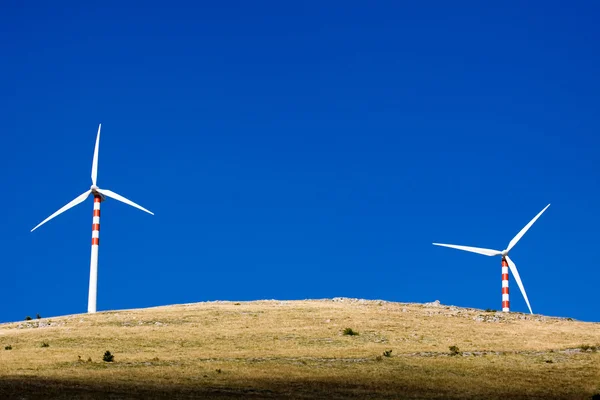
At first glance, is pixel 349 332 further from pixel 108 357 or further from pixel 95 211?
pixel 95 211

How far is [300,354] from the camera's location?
2864 inches

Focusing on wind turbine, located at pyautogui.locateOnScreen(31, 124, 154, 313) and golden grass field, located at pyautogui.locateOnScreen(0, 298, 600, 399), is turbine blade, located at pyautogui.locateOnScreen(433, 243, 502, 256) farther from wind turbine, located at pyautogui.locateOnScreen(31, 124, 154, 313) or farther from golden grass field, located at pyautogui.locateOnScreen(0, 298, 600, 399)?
wind turbine, located at pyautogui.locateOnScreen(31, 124, 154, 313)

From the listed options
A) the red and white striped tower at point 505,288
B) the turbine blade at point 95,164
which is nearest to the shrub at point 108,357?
the turbine blade at point 95,164

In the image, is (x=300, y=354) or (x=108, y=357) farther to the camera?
(x=300, y=354)

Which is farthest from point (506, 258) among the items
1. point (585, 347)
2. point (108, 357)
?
point (108, 357)

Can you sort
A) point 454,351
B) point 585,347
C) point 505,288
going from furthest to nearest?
point 505,288 < point 585,347 < point 454,351

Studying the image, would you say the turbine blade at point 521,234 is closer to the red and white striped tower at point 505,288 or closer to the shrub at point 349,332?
the red and white striped tower at point 505,288

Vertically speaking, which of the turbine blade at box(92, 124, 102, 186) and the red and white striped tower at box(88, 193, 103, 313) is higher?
the turbine blade at box(92, 124, 102, 186)

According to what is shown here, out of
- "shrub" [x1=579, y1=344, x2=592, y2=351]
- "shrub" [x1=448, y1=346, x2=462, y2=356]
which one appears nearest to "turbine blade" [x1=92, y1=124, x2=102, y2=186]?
"shrub" [x1=448, y1=346, x2=462, y2=356]

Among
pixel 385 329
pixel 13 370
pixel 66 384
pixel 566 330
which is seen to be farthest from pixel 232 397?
pixel 566 330

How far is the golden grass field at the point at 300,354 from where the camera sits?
56.4 meters

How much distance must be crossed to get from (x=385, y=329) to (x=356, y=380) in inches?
1170

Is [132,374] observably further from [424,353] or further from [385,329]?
[385,329]

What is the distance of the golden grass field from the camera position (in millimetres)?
56438
